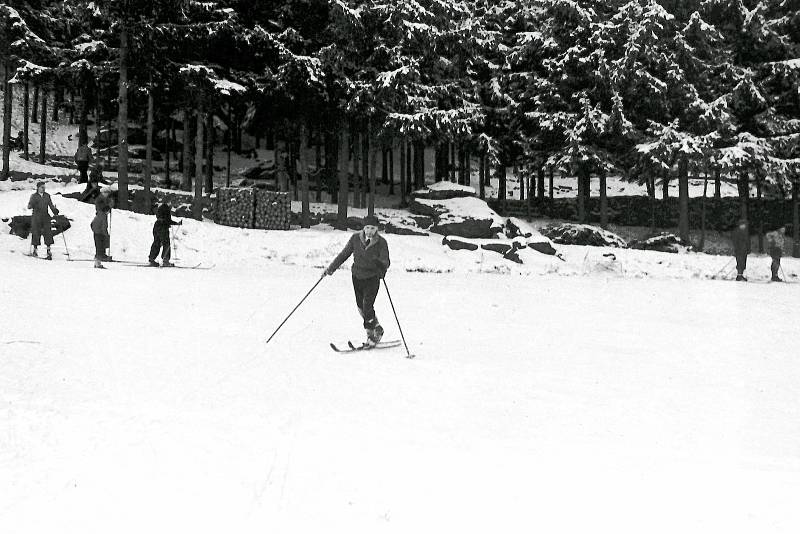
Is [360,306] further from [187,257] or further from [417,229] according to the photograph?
[417,229]

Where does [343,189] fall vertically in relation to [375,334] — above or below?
above

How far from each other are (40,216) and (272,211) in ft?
31.1

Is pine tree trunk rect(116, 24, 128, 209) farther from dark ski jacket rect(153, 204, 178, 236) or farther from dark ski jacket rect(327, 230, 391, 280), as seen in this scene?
dark ski jacket rect(327, 230, 391, 280)

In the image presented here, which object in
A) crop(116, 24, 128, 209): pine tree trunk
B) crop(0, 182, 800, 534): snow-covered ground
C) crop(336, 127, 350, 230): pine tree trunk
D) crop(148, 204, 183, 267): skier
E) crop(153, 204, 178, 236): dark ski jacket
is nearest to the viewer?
crop(0, 182, 800, 534): snow-covered ground

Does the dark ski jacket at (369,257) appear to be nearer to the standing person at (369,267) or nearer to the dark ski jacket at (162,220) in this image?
the standing person at (369,267)

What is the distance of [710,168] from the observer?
27984mm

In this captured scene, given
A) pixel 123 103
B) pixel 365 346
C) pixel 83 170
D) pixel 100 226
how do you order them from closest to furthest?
pixel 365 346 < pixel 100 226 < pixel 123 103 < pixel 83 170

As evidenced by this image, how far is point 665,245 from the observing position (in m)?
28.0

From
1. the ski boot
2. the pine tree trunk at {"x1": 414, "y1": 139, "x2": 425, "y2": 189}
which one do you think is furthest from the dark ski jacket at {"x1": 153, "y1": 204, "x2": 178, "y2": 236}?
the pine tree trunk at {"x1": 414, "y1": 139, "x2": 425, "y2": 189}

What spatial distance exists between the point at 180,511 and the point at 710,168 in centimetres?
2907

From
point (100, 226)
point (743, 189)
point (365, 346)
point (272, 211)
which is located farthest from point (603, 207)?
point (365, 346)

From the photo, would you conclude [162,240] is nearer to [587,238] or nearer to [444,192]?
[444,192]

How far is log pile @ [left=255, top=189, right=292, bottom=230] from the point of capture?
78.4 feet

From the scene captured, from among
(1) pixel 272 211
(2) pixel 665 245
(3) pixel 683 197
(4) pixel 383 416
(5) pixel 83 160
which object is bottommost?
(4) pixel 383 416
